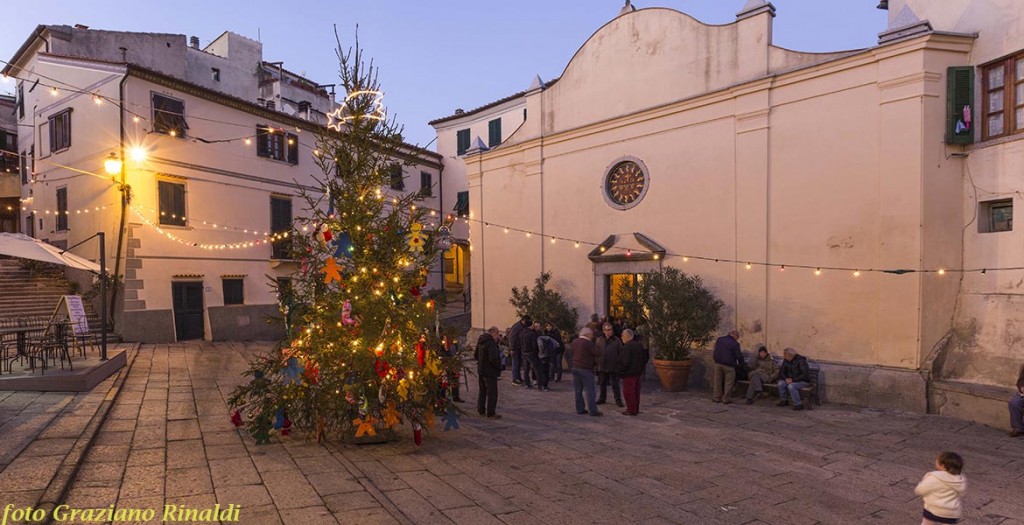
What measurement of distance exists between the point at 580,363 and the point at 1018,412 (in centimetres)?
611

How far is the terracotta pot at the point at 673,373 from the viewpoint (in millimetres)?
11758

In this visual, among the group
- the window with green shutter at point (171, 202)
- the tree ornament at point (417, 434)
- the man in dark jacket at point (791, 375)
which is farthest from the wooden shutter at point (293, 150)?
the man in dark jacket at point (791, 375)

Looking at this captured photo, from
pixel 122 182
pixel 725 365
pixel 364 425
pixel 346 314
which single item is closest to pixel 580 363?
pixel 725 365

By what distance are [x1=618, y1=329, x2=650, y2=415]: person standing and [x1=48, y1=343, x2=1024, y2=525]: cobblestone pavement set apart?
0.33 metres

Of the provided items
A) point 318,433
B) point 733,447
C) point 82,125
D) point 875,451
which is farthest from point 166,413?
point 82,125

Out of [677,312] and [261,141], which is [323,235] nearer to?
[677,312]

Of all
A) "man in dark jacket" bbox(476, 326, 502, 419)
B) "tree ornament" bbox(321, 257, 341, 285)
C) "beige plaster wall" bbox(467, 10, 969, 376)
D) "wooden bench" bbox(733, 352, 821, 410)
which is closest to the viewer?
"tree ornament" bbox(321, 257, 341, 285)

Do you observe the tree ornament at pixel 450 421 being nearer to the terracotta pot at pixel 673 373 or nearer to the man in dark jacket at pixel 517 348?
the man in dark jacket at pixel 517 348

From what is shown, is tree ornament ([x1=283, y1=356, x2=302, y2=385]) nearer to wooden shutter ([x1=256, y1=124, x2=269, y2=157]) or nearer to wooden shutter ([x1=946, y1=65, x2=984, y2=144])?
wooden shutter ([x1=946, y1=65, x2=984, y2=144])

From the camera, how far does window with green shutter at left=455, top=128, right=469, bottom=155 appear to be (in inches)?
1126

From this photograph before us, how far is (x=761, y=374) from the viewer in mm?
10547

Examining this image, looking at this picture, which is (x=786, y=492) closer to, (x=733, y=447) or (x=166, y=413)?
(x=733, y=447)

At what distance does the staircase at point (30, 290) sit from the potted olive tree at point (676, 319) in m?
16.0

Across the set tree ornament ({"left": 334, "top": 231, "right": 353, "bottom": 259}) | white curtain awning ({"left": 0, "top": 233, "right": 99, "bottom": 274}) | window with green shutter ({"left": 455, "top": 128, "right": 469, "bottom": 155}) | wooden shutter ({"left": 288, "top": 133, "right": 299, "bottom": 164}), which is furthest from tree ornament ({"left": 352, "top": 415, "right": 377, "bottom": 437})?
window with green shutter ({"left": 455, "top": 128, "right": 469, "bottom": 155})
